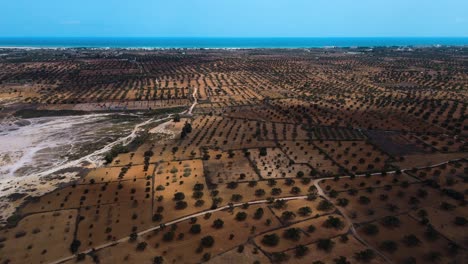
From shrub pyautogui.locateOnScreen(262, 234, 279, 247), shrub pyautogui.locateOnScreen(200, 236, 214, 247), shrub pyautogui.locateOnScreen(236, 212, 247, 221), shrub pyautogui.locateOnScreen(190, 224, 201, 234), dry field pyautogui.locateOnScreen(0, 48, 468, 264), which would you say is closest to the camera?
dry field pyautogui.locateOnScreen(0, 48, 468, 264)

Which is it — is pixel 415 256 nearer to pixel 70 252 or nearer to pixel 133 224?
pixel 133 224

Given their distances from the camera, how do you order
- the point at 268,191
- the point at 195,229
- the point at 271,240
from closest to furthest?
the point at 271,240 → the point at 195,229 → the point at 268,191

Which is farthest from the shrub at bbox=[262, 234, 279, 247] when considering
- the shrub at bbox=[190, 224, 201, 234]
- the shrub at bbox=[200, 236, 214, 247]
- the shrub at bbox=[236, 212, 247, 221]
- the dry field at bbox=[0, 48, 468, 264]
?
the shrub at bbox=[190, 224, 201, 234]

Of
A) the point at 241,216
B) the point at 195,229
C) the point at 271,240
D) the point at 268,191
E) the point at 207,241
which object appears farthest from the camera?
the point at 268,191

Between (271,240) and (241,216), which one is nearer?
(271,240)

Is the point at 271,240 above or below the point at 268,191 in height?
Answer: above

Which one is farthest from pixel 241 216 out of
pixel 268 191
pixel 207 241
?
pixel 268 191

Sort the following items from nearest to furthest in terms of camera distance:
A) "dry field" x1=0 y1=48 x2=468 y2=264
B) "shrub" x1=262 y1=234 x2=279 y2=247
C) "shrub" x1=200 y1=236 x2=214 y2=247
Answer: "dry field" x1=0 y1=48 x2=468 y2=264
"shrub" x1=262 y1=234 x2=279 y2=247
"shrub" x1=200 y1=236 x2=214 y2=247

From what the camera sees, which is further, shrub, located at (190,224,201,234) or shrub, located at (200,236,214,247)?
shrub, located at (190,224,201,234)

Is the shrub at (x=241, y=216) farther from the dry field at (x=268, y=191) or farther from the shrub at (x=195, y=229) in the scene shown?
the shrub at (x=195, y=229)

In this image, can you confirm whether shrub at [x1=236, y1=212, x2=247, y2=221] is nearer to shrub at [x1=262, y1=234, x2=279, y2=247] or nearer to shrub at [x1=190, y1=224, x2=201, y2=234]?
shrub at [x1=262, y1=234, x2=279, y2=247]

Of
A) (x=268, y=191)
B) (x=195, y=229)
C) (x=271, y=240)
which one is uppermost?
(x=271, y=240)

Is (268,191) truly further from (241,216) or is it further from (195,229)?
(195,229)
